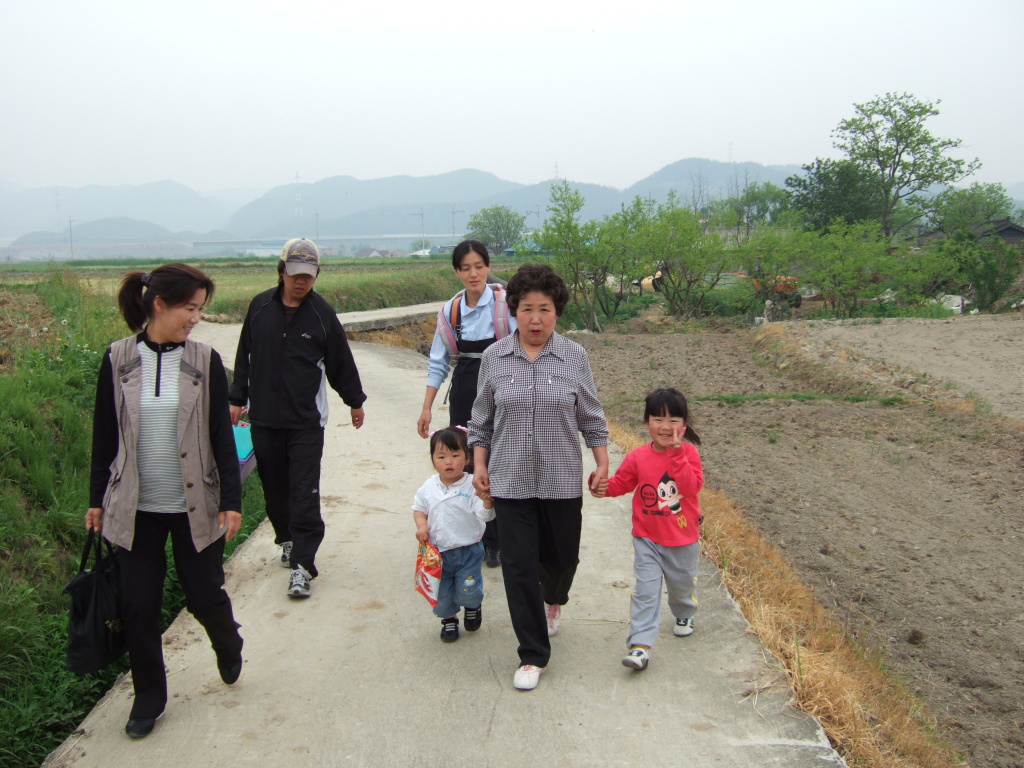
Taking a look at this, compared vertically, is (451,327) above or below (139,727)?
above

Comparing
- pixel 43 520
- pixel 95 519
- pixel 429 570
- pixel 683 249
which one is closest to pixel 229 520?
pixel 95 519

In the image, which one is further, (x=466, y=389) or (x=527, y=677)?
(x=466, y=389)

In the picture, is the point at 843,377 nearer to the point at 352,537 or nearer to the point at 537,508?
the point at 352,537

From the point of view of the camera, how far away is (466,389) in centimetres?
449

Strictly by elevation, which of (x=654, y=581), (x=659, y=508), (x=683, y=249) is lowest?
(x=654, y=581)

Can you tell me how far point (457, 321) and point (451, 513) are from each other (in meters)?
1.22

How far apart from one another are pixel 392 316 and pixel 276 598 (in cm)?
1620

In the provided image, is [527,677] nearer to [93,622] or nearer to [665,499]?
[665,499]

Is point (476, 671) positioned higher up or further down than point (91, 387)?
further down

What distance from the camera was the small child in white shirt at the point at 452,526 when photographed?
12.1ft

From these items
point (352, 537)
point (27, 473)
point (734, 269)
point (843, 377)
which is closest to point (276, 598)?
point (352, 537)

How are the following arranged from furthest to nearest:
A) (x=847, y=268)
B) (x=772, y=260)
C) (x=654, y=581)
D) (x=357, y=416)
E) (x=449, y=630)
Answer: (x=772, y=260) < (x=847, y=268) < (x=357, y=416) < (x=449, y=630) < (x=654, y=581)

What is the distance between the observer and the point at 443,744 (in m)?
2.94

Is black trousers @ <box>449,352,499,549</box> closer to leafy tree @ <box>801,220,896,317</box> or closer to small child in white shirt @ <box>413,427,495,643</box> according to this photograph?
small child in white shirt @ <box>413,427,495,643</box>
